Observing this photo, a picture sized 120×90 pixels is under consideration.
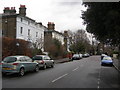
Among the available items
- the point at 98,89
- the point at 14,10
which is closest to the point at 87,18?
the point at 98,89

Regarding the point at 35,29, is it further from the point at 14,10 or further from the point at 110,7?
the point at 110,7

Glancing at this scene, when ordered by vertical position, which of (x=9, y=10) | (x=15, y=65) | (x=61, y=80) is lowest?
(x=61, y=80)

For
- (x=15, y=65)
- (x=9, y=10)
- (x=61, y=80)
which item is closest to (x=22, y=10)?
(x=9, y=10)

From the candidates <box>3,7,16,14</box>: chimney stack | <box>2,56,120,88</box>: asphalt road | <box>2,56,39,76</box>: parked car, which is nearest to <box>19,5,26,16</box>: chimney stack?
<box>3,7,16,14</box>: chimney stack

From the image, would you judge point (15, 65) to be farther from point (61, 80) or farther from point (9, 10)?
point (9, 10)

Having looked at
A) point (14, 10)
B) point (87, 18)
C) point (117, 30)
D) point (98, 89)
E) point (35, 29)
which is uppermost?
point (14, 10)

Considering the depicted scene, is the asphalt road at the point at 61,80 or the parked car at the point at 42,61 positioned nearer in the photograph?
the asphalt road at the point at 61,80

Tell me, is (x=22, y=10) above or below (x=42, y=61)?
above

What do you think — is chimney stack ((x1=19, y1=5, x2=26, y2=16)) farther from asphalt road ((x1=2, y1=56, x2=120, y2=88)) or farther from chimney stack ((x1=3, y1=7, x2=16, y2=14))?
asphalt road ((x1=2, y1=56, x2=120, y2=88))

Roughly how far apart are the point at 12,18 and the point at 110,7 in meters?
27.4

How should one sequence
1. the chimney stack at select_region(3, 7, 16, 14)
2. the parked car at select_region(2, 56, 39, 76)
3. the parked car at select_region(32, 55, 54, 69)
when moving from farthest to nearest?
the chimney stack at select_region(3, 7, 16, 14) < the parked car at select_region(32, 55, 54, 69) < the parked car at select_region(2, 56, 39, 76)

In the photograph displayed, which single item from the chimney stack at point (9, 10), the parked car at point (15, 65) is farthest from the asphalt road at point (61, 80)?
the chimney stack at point (9, 10)

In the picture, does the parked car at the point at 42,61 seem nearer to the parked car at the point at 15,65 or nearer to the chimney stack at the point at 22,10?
the parked car at the point at 15,65

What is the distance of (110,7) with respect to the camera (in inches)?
453
